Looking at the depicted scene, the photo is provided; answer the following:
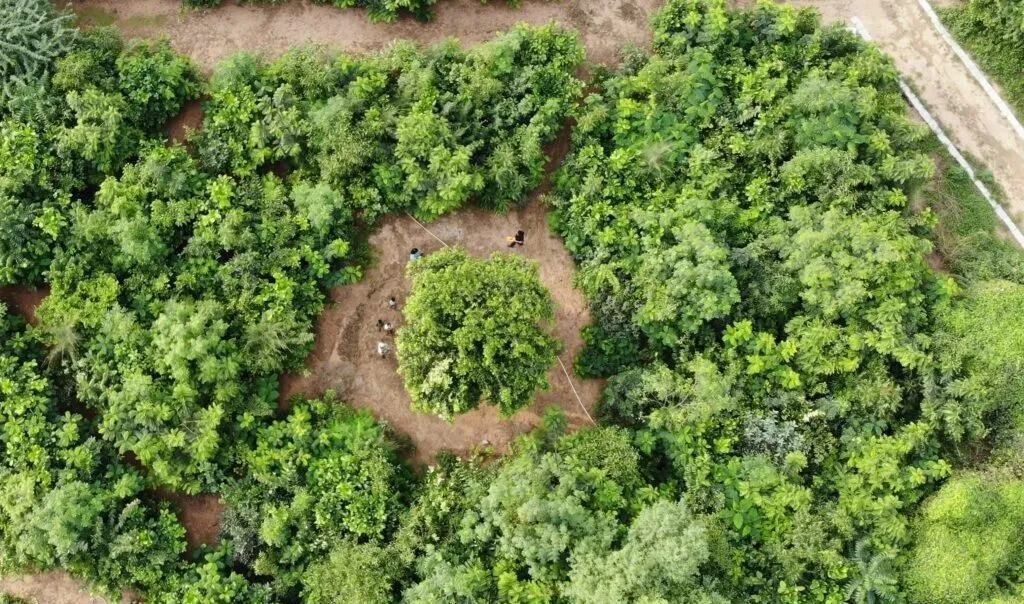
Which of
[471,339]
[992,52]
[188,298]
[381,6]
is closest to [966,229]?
[992,52]

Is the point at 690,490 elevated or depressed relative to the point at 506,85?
depressed

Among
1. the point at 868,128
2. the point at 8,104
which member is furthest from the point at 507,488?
the point at 8,104

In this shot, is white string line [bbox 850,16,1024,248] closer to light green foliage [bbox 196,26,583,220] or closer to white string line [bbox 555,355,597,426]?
light green foliage [bbox 196,26,583,220]

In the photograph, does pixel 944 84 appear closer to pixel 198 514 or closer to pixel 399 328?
pixel 399 328

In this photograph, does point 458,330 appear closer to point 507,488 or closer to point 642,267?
point 507,488

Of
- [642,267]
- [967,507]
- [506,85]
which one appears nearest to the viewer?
[967,507]

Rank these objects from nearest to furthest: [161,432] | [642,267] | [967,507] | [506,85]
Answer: [967,507] < [161,432] < [642,267] < [506,85]
